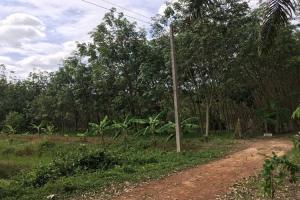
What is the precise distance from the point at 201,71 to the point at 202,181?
13.6 m

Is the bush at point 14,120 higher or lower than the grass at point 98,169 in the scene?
higher

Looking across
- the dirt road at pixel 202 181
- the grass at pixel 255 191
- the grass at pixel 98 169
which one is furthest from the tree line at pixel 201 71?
the grass at pixel 255 191

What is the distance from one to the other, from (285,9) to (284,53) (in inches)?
558

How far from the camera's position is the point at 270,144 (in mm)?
19156

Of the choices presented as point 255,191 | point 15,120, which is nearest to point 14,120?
point 15,120

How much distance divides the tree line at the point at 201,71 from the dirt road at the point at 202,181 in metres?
6.77

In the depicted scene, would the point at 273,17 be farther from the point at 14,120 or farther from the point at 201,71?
the point at 14,120

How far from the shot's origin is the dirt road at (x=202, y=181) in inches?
407

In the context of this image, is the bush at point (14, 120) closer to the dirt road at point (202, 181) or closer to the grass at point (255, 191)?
the dirt road at point (202, 181)

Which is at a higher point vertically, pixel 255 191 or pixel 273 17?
pixel 273 17

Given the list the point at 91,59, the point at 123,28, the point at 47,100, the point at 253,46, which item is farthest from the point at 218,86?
the point at 47,100

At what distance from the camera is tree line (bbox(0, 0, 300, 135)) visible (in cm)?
2327

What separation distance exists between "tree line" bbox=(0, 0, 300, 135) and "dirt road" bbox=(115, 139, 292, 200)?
677cm

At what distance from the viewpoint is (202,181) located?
11.8 meters
